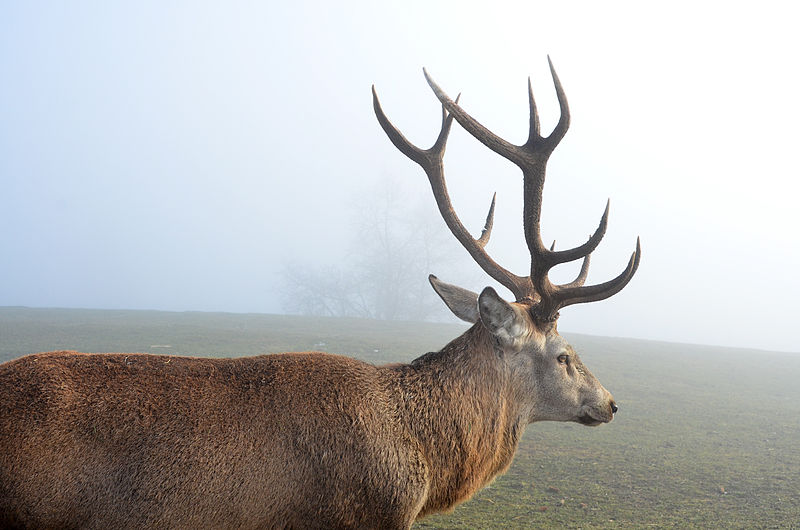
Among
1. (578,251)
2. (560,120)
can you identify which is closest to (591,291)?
(578,251)

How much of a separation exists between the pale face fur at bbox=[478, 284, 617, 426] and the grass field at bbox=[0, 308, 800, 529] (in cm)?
167

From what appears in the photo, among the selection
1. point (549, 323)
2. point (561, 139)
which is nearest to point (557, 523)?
point (549, 323)

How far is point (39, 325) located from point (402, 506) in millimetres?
13967

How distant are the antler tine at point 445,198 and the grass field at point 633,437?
2.27 meters

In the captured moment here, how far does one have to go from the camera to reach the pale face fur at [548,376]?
425 centimetres

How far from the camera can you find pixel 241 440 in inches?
131

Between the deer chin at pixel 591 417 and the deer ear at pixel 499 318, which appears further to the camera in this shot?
the deer chin at pixel 591 417

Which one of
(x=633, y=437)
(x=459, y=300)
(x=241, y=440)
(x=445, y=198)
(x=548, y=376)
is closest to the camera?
(x=241, y=440)

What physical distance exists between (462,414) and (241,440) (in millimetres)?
1500

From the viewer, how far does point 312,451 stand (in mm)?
3465

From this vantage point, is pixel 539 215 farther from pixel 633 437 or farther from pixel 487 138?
pixel 633 437

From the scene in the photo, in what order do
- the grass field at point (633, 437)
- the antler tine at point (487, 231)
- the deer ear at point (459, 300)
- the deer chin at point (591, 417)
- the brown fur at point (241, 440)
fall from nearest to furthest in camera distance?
1. the brown fur at point (241, 440)
2. the deer chin at point (591, 417)
3. the deer ear at point (459, 300)
4. the antler tine at point (487, 231)
5. the grass field at point (633, 437)

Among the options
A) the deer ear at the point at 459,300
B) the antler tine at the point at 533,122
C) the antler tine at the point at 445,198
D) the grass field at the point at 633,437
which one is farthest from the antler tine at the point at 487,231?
the grass field at the point at 633,437

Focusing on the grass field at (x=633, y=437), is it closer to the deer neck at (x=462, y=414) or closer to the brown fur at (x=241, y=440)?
the deer neck at (x=462, y=414)
